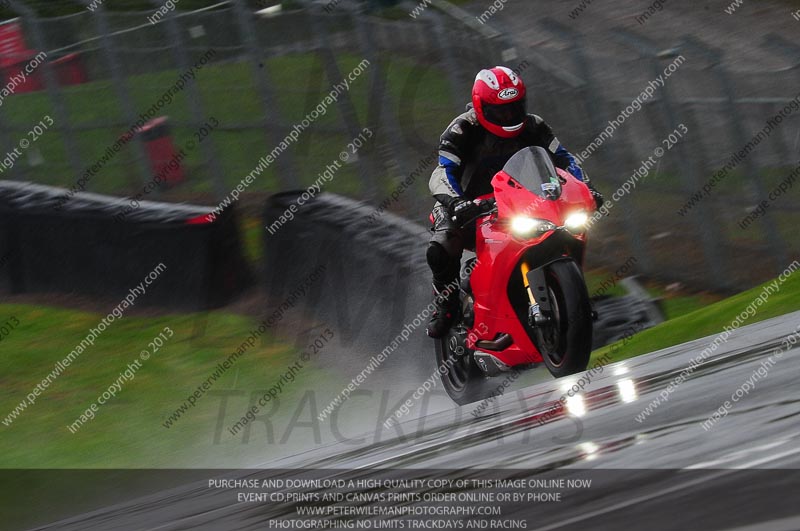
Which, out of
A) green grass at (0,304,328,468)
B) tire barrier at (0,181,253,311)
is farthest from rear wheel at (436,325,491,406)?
tire barrier at (0,181,253,311)

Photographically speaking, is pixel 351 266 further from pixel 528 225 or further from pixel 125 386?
pixel 528 225

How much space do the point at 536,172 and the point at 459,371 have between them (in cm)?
189

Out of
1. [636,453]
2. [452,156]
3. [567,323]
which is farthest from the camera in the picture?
[452,156]

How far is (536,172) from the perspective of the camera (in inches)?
284

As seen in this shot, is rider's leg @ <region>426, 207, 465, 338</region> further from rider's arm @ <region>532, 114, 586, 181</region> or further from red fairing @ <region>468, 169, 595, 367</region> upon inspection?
rider's arm @ <region>532, 114, 586, 181</region>

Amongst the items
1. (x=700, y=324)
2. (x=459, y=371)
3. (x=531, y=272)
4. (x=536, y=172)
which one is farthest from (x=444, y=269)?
(x=700, y=324)

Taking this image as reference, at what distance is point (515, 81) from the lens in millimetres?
7402

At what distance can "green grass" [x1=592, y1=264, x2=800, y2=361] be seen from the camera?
7.95m

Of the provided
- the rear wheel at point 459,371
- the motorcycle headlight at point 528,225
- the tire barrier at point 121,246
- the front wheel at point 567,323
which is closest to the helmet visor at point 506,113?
the motorcycle headlight at point 528,225

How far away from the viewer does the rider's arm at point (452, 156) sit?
760 cm

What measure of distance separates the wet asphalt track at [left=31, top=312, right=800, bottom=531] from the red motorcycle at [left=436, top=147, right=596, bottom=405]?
2.14m

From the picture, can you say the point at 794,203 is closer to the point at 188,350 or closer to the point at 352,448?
the point at 188,350

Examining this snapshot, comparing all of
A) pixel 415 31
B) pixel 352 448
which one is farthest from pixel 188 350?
pixel 352 448

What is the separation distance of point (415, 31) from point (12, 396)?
5.47 metres
